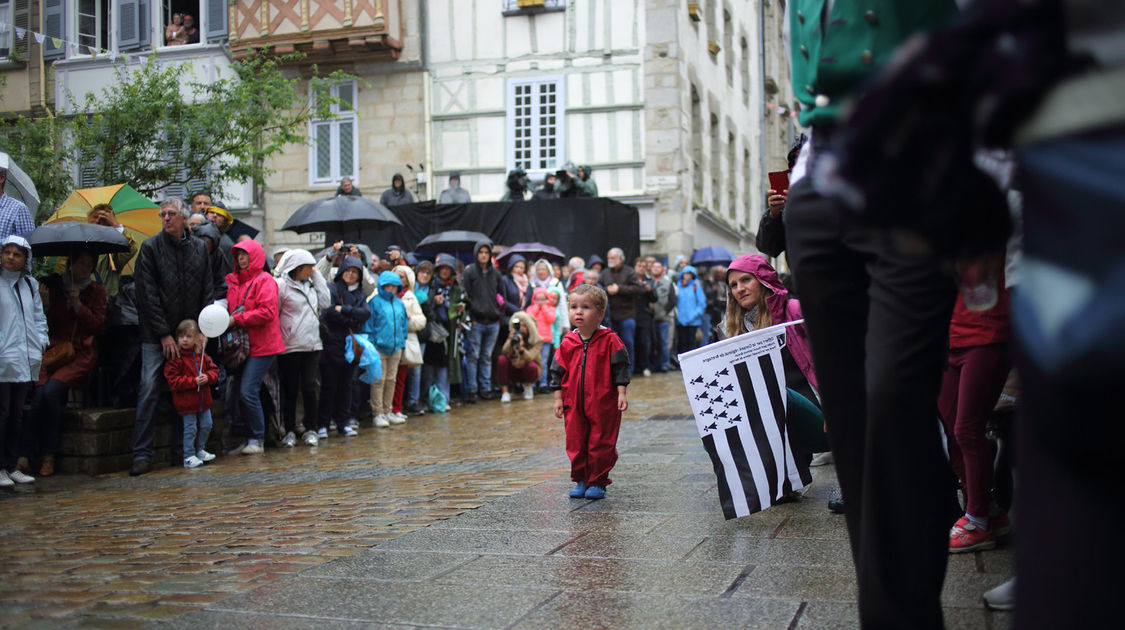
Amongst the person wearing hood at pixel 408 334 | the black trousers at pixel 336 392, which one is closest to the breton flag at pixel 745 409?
the black trousers at pixel 336 392

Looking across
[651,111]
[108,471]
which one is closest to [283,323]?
[108,471]

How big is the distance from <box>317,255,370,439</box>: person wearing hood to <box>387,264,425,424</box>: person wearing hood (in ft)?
3.92

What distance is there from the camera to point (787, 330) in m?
5.51

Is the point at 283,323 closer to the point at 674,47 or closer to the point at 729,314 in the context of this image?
the point at 729,314

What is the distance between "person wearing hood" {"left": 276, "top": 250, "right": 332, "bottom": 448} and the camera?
10.2 metres

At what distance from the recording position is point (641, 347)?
19.9 m

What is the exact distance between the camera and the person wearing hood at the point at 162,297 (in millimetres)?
8742

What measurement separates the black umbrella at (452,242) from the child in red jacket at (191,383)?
9.64m

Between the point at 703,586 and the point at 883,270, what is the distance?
5.21 ft

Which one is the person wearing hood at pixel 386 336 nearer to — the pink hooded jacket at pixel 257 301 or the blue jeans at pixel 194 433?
the pink hooded jacket at pixel 257 301

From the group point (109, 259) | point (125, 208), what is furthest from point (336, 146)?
point (109, 259)

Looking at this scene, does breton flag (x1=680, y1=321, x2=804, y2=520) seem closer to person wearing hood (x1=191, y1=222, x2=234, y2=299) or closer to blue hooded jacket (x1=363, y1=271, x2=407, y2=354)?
person wearing hood (x1=191, y1=222, x2=234, y2=299)

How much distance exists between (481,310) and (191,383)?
6279 mm

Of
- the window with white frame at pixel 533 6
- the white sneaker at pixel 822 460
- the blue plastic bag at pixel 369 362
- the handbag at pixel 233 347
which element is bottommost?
the white sneaker at pixel 822 460
